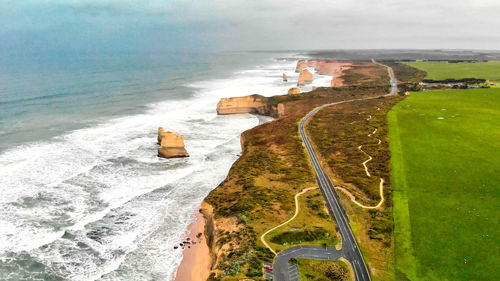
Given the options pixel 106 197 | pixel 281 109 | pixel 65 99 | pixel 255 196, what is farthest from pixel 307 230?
pixel 65 99

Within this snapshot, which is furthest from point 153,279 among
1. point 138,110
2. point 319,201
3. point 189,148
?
point 138,110

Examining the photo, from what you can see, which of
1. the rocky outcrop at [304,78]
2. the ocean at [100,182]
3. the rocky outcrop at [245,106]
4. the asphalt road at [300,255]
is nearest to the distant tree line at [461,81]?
the rocky outcrop at [304,78]

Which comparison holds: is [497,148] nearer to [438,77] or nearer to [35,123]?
[35,123]

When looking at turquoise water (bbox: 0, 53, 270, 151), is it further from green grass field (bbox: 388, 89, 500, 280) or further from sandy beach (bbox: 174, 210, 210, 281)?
green grass field (bbox: 388, 89, 500, 280)

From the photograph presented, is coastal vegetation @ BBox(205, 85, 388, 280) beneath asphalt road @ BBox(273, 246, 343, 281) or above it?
above

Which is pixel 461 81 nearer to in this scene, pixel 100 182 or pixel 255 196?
pixel 255 196

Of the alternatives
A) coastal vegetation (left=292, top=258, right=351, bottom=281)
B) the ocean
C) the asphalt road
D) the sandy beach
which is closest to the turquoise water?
the ocean

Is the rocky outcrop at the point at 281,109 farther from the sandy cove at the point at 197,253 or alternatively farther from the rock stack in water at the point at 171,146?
the sandy cove at the point at 197,253
